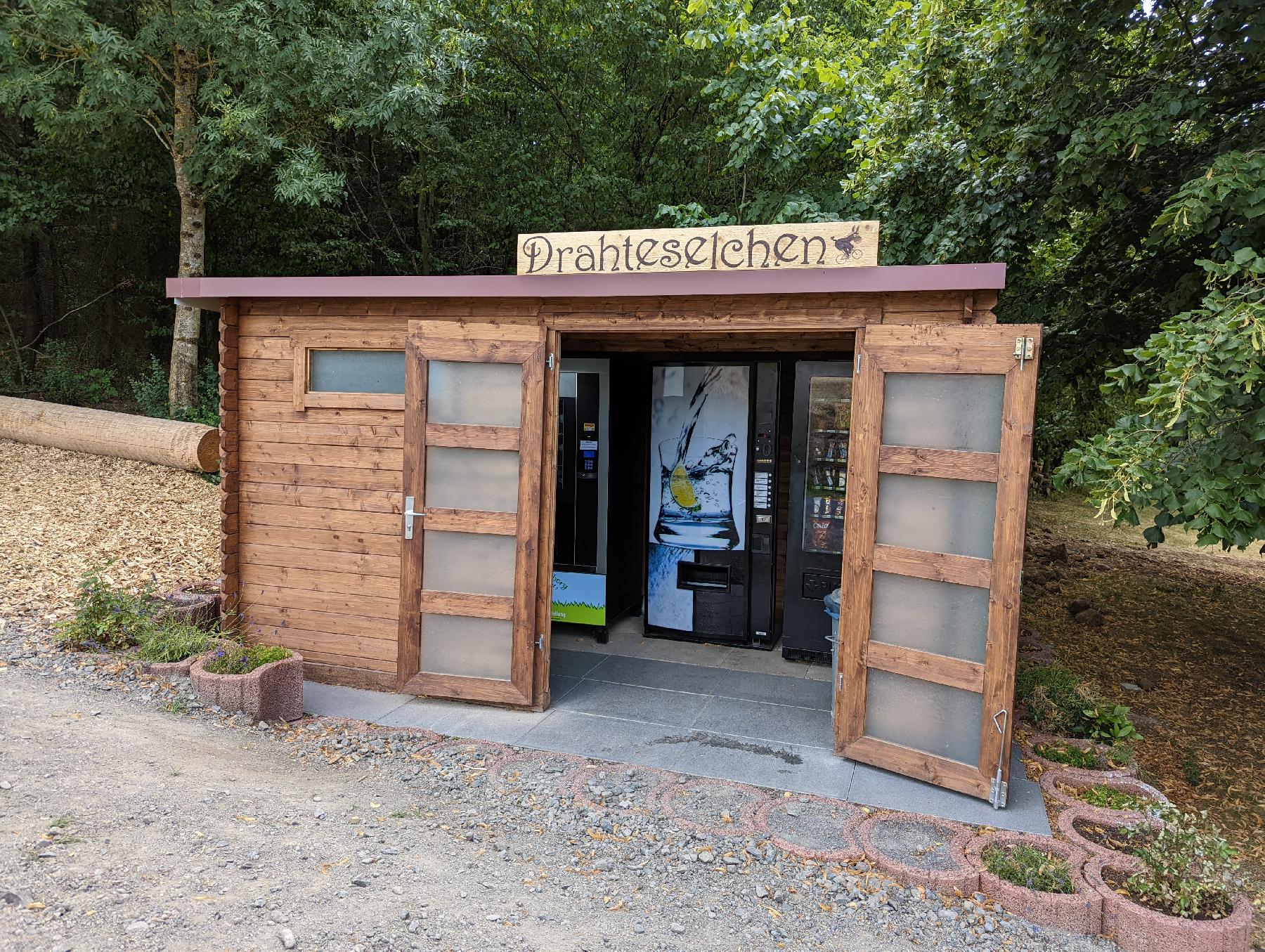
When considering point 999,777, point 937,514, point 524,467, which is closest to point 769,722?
point 999,777

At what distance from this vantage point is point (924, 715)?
13.4 feet

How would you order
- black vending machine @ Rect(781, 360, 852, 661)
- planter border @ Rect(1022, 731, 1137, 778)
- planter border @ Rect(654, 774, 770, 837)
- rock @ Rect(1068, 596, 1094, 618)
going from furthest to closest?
rock @ Rect(1068, 596, 1094, 618)
black vending machine @ Rect(781, 360, 852, 661)
planter border @ Rect(1022, 731, 1137, 778)
planter border @ Rect(654, 774, 770, 837)

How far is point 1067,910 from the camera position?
3.00 m

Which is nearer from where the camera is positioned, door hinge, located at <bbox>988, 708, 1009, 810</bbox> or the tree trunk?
door hinge, located at <bbox>988, 708, 1009, 810</bbox>

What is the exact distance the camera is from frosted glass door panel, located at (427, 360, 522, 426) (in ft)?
15.8

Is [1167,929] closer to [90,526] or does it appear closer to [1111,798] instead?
[1111,798]

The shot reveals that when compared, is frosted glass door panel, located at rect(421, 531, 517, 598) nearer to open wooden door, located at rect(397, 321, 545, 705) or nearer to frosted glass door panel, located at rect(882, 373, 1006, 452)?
open wooden door, located at rect(397, 321, 545, 705)

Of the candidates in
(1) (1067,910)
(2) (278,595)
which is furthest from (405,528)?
(1) (1067,910)

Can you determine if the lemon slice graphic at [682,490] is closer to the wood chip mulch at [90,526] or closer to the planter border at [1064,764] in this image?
the planter border at [1064,764]

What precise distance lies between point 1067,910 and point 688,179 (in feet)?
37.1

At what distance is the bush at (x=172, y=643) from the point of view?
16.1 ft

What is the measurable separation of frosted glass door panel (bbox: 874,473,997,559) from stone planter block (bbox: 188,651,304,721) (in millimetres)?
3345

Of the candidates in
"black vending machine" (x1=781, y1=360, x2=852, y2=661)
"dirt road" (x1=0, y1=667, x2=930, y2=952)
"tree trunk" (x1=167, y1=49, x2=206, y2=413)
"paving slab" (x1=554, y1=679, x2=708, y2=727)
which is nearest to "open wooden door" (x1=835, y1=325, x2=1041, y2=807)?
"paving slab" (x1=554, y1=679, x2=708, y2=727)

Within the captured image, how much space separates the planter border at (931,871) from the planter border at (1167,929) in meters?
0.46
